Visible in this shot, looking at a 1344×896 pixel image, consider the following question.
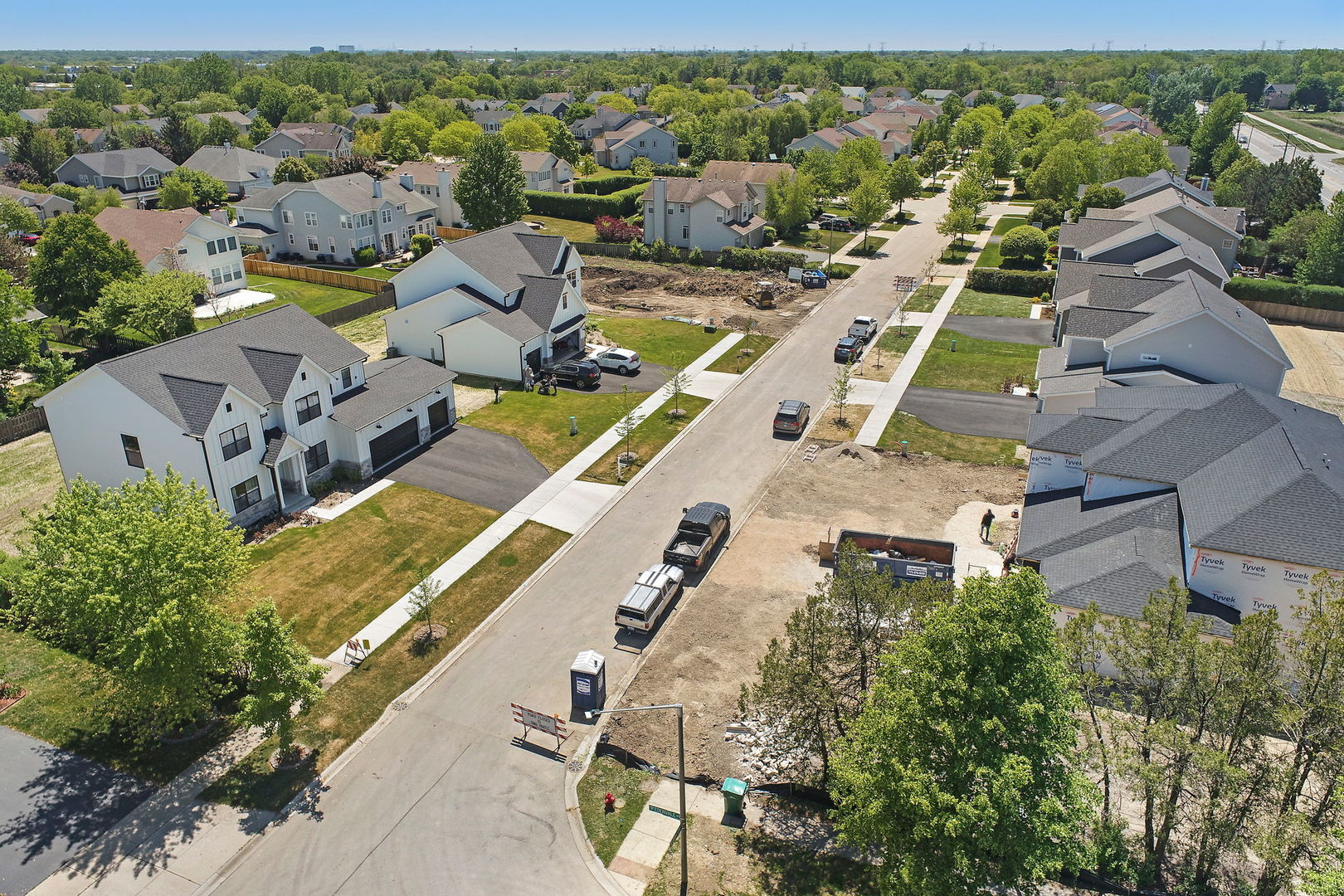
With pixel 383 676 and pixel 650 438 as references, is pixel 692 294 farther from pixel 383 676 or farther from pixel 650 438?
pixel 383 676

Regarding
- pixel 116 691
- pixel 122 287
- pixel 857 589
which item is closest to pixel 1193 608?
pixel 857 589

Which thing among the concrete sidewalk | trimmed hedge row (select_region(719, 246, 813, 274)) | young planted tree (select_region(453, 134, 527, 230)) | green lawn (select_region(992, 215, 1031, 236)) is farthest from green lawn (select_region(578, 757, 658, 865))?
green lawn (select_region(992, 215, 1031, 236))

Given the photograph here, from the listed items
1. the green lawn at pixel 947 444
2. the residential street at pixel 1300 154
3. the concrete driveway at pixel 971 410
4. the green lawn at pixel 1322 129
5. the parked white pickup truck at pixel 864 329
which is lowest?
the green lawn at pixel 947 444

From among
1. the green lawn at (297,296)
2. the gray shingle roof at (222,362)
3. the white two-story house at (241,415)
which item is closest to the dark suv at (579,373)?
the white two-story house at (241,415)

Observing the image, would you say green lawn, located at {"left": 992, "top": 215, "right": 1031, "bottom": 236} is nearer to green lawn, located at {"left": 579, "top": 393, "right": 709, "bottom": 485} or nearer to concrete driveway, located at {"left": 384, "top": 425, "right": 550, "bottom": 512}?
green lawn, located at {"left": 579, "top": 393, "right": 709, "bottom": 485}

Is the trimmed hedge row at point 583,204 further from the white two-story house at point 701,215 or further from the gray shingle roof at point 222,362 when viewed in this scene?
the gray shingle roof at point 222,362

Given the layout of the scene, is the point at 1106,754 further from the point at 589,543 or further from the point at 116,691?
the point at 116,691
